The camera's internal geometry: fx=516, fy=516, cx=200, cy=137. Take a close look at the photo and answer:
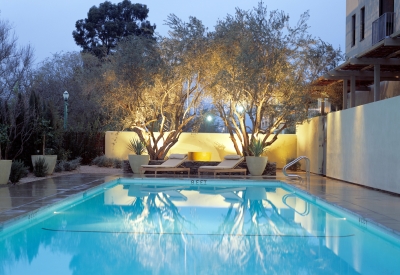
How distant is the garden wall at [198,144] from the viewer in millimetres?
21234

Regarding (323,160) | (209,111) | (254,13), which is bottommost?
(323,160)

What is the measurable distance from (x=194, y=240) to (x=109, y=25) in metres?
33.7

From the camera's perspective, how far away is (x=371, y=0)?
59.6 feet

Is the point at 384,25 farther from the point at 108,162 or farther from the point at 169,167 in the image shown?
the point at 108,162

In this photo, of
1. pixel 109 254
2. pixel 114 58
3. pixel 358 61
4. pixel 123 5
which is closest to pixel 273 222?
pixel 109 254

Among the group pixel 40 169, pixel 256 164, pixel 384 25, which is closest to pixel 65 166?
pixel 40 169

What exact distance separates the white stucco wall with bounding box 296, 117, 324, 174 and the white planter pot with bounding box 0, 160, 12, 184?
33.4 feet

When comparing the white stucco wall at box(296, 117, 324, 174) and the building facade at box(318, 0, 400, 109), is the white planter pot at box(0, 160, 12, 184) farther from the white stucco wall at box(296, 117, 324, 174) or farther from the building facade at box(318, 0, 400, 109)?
the white stucco wall at box(296, 117, 324, 174)

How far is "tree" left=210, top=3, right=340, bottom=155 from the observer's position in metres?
16.6

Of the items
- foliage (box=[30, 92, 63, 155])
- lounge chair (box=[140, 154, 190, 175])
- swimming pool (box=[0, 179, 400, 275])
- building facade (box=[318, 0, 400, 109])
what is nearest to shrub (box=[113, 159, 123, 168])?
foliage (box=[30, 92, 63, 155])

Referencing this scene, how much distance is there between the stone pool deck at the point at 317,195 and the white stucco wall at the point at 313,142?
161 inches

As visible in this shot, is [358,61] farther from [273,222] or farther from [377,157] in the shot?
[273,222]

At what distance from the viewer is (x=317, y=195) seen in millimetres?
10781

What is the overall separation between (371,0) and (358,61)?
4372 mm
